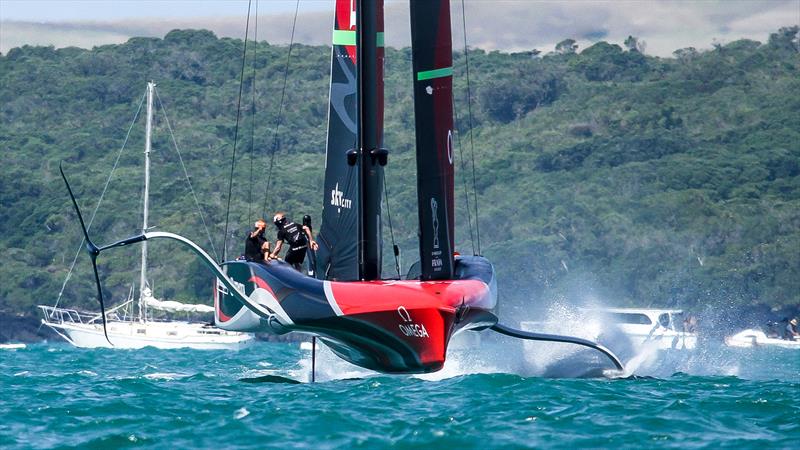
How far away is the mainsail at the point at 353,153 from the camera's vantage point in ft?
50.7

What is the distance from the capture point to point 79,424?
12211mm

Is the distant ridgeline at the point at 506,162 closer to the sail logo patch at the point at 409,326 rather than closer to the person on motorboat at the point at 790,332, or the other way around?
the person on motorboat at the point at 790,332

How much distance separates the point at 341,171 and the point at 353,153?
2240 millimetres

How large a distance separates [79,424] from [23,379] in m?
7.10

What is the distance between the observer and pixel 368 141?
15.5 meters

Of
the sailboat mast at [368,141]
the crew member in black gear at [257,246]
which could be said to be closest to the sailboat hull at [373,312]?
the sailboat mast at [368,141]

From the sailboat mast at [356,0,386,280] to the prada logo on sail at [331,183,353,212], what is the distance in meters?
1.84

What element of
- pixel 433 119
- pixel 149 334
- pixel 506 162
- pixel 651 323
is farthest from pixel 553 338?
pixel 506 162

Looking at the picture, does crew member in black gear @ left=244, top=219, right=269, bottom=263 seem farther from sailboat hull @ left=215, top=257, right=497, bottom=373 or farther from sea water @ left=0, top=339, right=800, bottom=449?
sea water @ left=0, top=339, right=800, bottom=449

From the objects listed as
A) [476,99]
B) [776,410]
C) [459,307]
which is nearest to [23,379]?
[459,307]

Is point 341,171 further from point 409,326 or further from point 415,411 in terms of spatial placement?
point 415,411

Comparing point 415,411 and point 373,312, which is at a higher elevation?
point 373,312

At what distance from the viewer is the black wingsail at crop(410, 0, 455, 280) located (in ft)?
49.6

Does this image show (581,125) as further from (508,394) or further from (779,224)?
(508,394)
